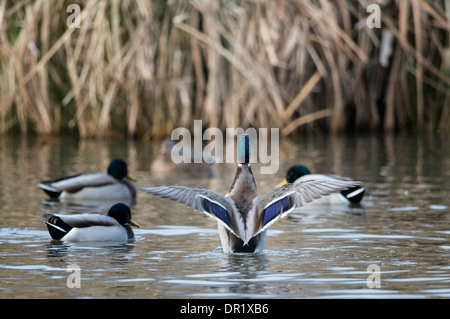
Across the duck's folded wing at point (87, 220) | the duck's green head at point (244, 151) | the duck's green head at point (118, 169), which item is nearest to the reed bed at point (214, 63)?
the duck's green head at point (118, 169)

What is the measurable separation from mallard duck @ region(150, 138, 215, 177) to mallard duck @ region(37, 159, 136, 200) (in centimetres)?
181

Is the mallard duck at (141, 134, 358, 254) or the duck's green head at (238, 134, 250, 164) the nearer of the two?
the mallard duck at (141, 134, 358, 254)

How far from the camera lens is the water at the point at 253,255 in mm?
5844

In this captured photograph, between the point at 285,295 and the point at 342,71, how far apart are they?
36.6 feet

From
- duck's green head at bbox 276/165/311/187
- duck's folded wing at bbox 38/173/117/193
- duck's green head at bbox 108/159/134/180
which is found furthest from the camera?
duck's green head at bbox 108/159/134/180

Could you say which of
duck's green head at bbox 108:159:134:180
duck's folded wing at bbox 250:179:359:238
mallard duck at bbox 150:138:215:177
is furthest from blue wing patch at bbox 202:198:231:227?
mallard duck at bbox 150:138:215:177

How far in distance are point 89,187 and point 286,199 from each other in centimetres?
431

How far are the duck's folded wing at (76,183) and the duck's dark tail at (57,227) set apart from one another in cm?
302

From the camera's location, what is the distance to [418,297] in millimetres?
5547

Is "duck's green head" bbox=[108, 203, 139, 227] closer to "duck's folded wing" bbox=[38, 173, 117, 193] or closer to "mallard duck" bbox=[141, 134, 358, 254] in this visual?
"mallard duck" bbox=[141, 134, 358, 254]

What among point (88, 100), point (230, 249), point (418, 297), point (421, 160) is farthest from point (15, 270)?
point (88, 100)

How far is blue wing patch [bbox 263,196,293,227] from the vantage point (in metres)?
6.80

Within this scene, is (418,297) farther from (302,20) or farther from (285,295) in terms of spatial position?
(302,20)

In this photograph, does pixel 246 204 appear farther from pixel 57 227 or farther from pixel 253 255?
pixel 57 227
